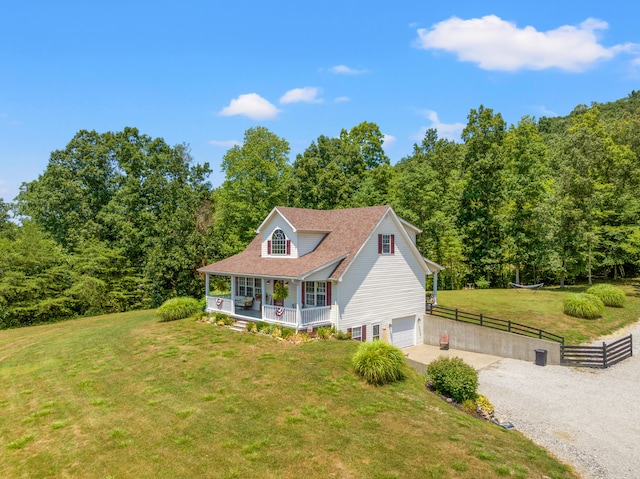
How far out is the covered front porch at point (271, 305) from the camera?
2184cm

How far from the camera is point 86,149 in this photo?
147ft

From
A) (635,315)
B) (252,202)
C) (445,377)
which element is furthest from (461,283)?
(445,377)

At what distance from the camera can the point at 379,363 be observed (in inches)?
654

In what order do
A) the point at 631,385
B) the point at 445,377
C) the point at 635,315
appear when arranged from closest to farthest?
the point at 445,377 < the point at 631,385 < the point at 635,315

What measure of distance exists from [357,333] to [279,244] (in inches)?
290

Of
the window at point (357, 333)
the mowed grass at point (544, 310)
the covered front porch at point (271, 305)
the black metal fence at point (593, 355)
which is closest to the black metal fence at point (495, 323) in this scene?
the black metal fence at point (593, 355)

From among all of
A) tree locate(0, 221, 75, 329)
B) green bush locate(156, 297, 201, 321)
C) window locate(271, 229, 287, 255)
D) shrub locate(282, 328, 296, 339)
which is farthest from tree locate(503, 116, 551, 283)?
tree locate(0, 221, 75, 329)

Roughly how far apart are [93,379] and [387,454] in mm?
12785

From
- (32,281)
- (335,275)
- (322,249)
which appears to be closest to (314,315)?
(335,275)

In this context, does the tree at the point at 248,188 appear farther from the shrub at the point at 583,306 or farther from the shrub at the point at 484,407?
the shrub at the point at 484,407

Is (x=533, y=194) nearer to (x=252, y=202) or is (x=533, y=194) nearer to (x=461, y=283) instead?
(x=461, y=283)

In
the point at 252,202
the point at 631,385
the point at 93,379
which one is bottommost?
the point at 631,385

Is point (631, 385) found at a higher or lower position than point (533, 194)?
lower

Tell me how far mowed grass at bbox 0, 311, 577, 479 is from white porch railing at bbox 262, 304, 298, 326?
5.03 ft
